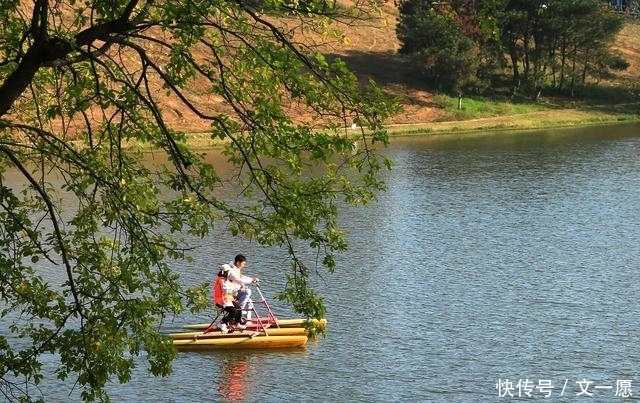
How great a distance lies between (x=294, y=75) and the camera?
39.3 feet

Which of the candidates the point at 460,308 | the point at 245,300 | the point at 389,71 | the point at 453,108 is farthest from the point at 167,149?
the point at 389,71

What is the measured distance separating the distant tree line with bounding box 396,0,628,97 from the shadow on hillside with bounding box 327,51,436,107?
72.7 inches

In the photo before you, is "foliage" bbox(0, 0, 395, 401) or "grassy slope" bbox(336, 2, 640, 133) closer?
"foliage" bbox(0, 0, 395, 401)

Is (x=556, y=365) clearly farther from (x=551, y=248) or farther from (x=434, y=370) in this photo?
(x=551, y=248)

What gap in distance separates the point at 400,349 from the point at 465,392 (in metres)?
2.97

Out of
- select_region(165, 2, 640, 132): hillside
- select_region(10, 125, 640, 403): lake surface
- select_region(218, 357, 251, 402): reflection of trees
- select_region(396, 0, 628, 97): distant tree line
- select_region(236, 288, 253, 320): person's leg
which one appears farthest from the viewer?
select_region(396, 0, 628, 97): distant tree line

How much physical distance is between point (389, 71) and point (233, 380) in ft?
236

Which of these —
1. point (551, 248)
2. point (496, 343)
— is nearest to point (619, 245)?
point (551, 248)

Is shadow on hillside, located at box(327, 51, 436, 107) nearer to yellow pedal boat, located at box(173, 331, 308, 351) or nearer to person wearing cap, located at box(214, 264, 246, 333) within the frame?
person wearing cap, located at box(214, 264, 246, 333)

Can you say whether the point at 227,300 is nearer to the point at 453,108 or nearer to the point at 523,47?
the point at 453,108

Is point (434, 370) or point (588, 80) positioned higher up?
point (588, 80)

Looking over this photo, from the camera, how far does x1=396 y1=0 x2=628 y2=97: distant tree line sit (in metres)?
80.4

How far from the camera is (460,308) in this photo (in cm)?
2628

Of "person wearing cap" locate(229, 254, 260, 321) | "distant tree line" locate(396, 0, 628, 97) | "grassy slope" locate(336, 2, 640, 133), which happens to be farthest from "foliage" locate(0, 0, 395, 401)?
"grassy slope" locate(336, 2, 640, 133)
